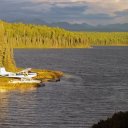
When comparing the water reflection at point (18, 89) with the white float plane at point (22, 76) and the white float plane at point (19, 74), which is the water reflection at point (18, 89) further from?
the white float plane at point (19, 74)

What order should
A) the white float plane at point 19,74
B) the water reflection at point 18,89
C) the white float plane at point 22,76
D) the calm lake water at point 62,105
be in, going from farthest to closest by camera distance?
the white float plane at point 19,74, the white float plane at point 22,76, the water reflection at point 18,89, the calm lake water at point 62,105

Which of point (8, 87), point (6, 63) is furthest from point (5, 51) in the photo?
point (8, 87)

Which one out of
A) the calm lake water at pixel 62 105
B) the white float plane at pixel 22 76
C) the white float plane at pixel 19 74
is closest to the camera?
the calm lake water at pixel 62 105

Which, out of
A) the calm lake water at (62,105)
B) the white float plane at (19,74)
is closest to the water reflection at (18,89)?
the calm lake water at (62,105)

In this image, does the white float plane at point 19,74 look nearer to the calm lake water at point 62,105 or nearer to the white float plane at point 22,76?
the white float plane at point 22,76

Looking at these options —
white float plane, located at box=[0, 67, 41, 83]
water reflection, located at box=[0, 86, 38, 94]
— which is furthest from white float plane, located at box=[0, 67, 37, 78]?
water reflection, located at box=[0, 86, 38, 94]

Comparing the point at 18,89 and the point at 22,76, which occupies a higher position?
the point at 22,76

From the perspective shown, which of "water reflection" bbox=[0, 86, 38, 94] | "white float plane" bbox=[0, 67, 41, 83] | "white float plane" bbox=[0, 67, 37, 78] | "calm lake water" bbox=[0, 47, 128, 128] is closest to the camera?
"calm lake water" bbox=[0, 47, 128, 128]

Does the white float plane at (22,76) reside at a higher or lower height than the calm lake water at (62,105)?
higher

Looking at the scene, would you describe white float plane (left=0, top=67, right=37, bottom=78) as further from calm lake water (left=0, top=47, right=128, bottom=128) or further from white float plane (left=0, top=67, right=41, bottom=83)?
calm lake water (left=0, top=47, right=128, bottom=128)

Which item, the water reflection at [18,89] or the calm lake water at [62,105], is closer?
the calm lake water at [62,105]

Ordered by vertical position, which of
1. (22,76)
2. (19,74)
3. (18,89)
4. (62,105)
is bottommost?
(62,105)

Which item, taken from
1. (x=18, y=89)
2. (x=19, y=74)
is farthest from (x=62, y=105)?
(x=19, y=74)

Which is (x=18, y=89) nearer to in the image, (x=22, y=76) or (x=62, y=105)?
(x=22, y=76)
